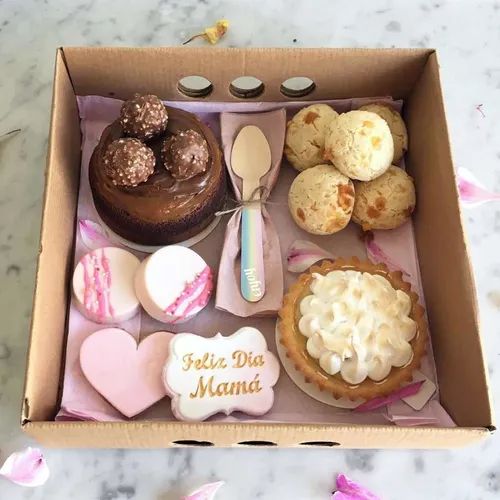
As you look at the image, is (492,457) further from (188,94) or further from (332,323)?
(188,94)

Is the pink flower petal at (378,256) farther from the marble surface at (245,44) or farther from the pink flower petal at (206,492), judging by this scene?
the pink flower petal at (206,492)

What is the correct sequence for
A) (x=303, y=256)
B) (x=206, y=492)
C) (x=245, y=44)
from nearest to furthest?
(x=206, y=492) → (x=303, y=256) → (x=245, y=44)

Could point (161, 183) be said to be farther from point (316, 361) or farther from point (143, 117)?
point (316, 361)

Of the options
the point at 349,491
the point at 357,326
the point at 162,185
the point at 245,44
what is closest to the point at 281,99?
the point at 245,44

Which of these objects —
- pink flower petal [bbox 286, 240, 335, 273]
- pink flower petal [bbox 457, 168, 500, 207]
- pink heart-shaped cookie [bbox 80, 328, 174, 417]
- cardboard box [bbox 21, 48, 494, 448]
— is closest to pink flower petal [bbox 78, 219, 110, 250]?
cardboard box [bbox 21, 48, 494, 448]

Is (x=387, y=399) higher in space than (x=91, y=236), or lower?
lower

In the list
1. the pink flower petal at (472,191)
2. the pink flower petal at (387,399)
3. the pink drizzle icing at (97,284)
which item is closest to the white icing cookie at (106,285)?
the pink drizzle icing at (97,284)

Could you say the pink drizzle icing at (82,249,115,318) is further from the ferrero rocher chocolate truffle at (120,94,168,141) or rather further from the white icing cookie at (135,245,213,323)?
the ferrero rocher chocolate truffle at (120,94,168,141)
